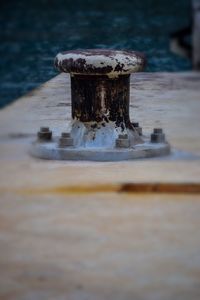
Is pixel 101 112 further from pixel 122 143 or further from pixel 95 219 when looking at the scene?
pixel 95 219

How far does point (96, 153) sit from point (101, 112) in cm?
19

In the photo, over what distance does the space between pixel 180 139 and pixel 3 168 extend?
0.75m

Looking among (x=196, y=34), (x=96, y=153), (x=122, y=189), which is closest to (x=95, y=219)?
(x=122, y=189)

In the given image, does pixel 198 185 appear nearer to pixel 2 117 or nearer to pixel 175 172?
pixel 175 172

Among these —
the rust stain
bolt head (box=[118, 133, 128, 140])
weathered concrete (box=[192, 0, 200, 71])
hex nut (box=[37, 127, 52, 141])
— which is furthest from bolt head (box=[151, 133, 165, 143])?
weathered concrete (box=[192, 0, 200, 71])

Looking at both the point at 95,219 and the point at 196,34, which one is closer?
the point at 95,219

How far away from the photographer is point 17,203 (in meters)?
2.17

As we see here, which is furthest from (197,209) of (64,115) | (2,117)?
(2,117)

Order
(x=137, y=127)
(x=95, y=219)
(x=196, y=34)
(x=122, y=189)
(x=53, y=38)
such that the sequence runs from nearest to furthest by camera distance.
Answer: (x=95, y=219) < (x=122, y=189) < (x=53, y=38) < (x=137, y=127) < (x=196, y=34)

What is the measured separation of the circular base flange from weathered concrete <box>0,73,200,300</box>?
4 centimetres

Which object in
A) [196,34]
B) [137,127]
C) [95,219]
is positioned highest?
[196,34]

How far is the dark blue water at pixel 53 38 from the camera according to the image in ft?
8.13

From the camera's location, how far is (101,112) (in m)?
2.87

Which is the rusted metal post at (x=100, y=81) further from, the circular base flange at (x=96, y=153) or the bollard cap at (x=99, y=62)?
the circular base flange at (x=96, y=153)
